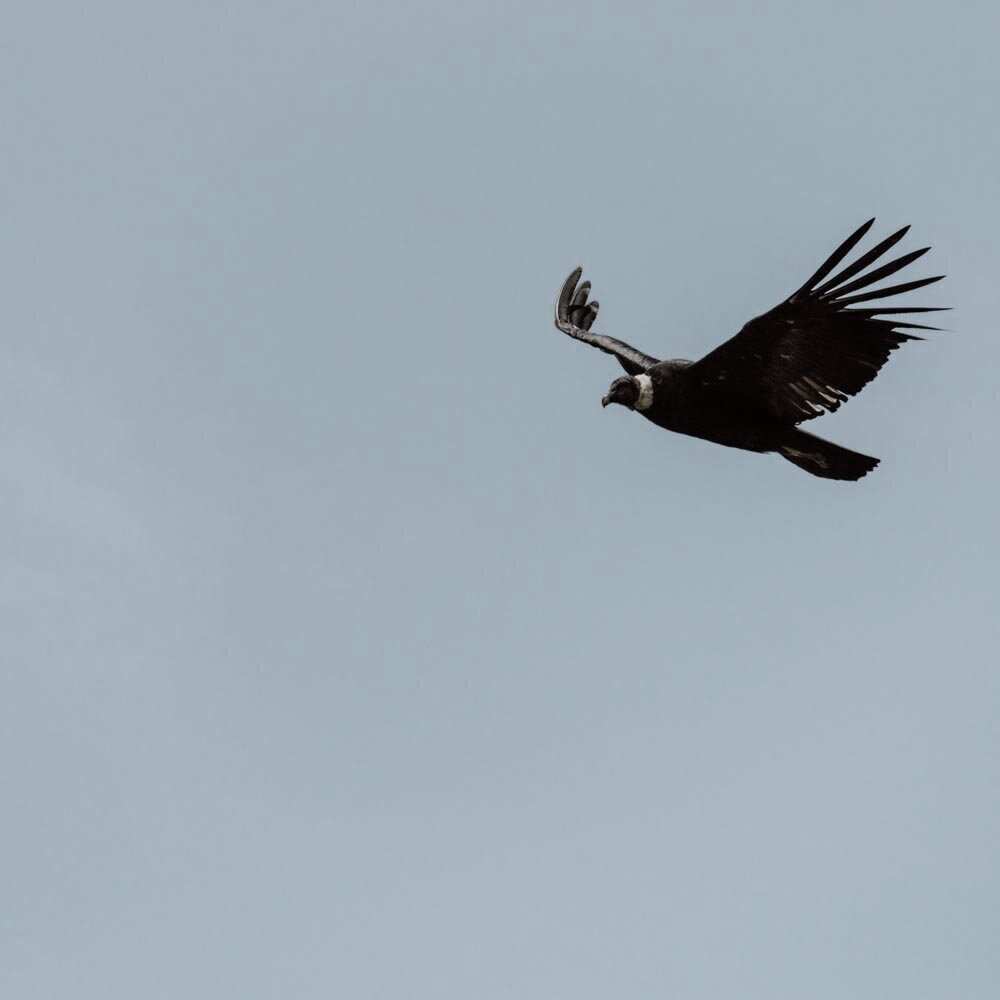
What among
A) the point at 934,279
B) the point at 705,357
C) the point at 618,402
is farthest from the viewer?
the point at 618,402

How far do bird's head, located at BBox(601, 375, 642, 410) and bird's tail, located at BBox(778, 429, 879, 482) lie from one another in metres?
1.73

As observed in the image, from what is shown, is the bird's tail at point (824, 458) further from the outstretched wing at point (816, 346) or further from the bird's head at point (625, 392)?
the bird's head at point (625, 392)

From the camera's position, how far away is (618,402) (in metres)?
22.2

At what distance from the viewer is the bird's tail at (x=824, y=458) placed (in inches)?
824

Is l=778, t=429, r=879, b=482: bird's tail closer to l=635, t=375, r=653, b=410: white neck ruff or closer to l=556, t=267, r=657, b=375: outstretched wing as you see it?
l=635, t=375, r=653, b=410: white neck ruff

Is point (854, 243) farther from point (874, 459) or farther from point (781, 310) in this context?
point (874, 459)

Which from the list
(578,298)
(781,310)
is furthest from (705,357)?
(578,298)

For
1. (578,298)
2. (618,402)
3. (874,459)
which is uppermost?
(578,298)

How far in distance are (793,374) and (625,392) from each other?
2.32 m

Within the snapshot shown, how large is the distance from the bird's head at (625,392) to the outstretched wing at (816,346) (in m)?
1.03

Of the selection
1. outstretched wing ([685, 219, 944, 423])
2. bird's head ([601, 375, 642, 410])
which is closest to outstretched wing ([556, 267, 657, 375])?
bird's head ([601, 375, 642, 410])

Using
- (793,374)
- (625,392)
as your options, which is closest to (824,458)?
(793,374)

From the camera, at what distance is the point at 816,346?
20078mm

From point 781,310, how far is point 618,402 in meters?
2.86
